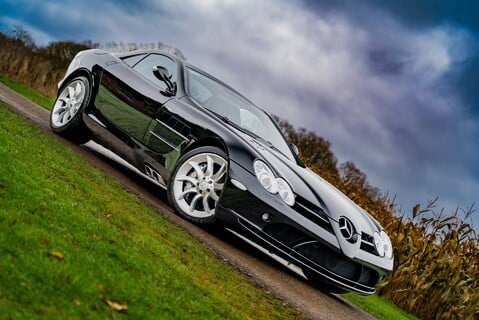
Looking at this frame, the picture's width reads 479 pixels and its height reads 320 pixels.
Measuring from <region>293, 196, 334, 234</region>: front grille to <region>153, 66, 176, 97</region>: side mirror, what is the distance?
7.25ft

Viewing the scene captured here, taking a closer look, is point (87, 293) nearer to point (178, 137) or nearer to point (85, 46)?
point (178, 137)

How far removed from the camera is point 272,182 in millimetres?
6617

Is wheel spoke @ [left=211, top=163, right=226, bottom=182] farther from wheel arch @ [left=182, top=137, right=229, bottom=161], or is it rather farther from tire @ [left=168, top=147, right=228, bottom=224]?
wheel arch @ [left=182, top=137, right=229, bottom=161]

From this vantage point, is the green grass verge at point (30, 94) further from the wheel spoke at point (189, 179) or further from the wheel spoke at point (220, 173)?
the wheel spoke at point (220, 173)

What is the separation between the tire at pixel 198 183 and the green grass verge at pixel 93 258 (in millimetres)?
414

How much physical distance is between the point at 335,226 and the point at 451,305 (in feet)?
16.6

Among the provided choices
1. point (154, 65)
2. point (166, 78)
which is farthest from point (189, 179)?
point (154, 65)

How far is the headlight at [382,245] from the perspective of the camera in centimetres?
731

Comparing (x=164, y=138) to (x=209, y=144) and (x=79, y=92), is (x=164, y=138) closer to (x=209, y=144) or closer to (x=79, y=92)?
(x=209, y=144)

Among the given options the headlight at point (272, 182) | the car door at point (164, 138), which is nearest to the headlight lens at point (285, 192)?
the headlight at point (272, 182)

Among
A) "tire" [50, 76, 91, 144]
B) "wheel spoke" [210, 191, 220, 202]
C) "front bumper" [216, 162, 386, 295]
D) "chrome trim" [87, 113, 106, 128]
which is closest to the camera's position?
"front bumper" [216, 162, 386, 295]

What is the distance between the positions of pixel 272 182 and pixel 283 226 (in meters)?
0.43

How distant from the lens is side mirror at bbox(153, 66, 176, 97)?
304 inches

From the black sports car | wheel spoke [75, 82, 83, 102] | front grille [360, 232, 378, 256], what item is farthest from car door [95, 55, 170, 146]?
front grille [360, 232, 378, 256]
